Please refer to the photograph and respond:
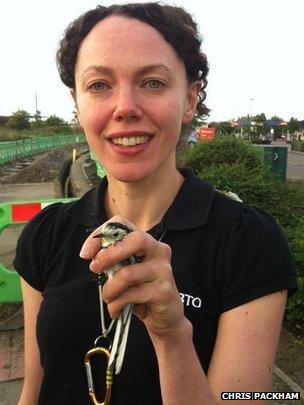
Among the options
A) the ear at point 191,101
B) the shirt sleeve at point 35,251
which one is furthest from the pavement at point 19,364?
the ear at point 191,101

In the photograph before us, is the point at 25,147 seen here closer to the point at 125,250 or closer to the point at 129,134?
the point at 129,134

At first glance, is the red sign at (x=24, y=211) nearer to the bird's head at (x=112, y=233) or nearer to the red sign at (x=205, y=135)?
the bird's head at (x=112, y=233)

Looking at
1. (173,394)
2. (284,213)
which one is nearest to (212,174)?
(284,213)

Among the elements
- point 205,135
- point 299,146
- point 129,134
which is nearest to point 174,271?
point 129,134

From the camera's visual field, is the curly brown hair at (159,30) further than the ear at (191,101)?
No

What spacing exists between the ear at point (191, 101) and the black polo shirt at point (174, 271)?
0.21 metres

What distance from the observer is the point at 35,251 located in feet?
5.75

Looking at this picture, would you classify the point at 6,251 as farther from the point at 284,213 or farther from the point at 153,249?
the point at 153,249

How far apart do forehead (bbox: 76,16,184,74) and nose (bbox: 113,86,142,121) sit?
0.09 m

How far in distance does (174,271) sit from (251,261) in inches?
9.5

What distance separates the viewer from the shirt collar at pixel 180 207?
1600 mm

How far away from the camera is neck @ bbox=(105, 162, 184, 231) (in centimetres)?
168

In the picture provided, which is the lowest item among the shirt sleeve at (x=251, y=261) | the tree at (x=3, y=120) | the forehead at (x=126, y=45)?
the shirt sleeve at (x=251, y=261)

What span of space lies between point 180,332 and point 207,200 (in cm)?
61
